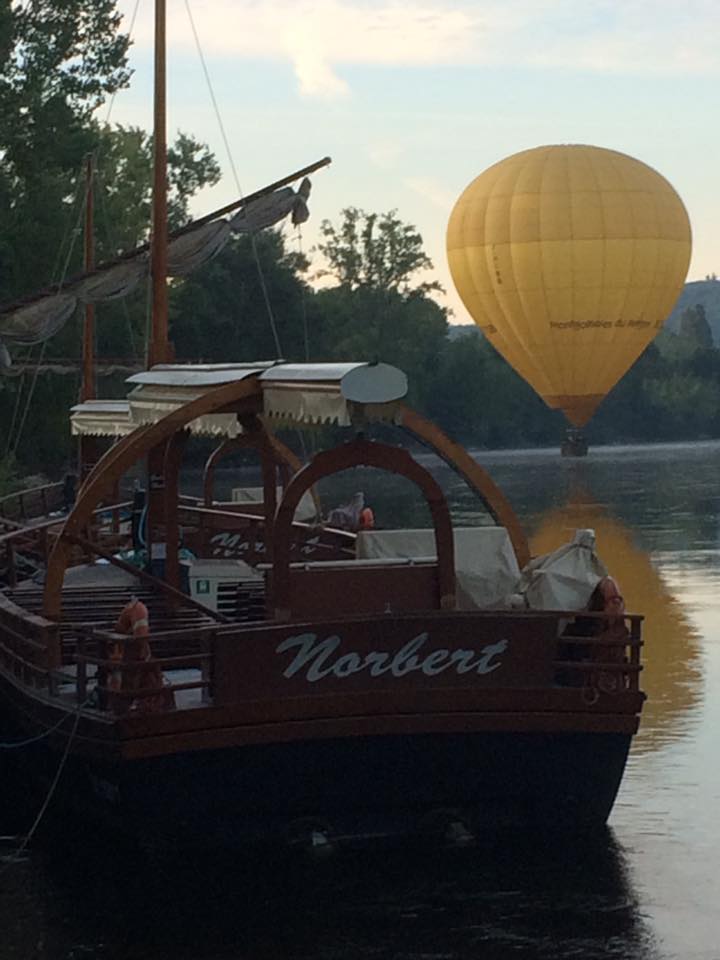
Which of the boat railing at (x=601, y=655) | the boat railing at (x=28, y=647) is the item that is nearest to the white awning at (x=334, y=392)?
the boat railing at (x=601, y=655)

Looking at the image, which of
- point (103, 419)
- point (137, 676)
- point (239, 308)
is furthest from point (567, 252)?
point (137, 676)

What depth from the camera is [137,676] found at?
15148 millimetres

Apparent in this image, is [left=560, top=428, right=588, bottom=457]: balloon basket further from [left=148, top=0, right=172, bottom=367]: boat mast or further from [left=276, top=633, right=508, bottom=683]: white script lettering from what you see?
[left=276, top=633, right=508, bottom=683]: white script lettering

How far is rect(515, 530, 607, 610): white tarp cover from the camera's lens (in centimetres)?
1647

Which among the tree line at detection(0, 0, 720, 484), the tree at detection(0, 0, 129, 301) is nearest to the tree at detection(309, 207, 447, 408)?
Answer: the tree line at detection(0, 0, 720, 484)

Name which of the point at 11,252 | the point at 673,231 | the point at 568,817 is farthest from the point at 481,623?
the point at 673,231

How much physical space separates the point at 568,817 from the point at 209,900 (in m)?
3.10

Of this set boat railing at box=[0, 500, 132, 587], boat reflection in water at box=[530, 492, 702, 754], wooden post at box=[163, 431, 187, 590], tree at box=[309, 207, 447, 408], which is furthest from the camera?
tree at box=[309, 207, 447, 408]

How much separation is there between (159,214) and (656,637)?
1016 cm

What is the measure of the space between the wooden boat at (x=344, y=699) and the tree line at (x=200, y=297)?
1.68 metres

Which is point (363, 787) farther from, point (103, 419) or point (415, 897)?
point (103, 419)

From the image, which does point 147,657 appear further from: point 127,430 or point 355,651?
point 127,430

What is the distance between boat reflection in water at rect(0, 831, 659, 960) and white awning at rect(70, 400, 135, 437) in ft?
38.1

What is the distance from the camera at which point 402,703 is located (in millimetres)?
15305
